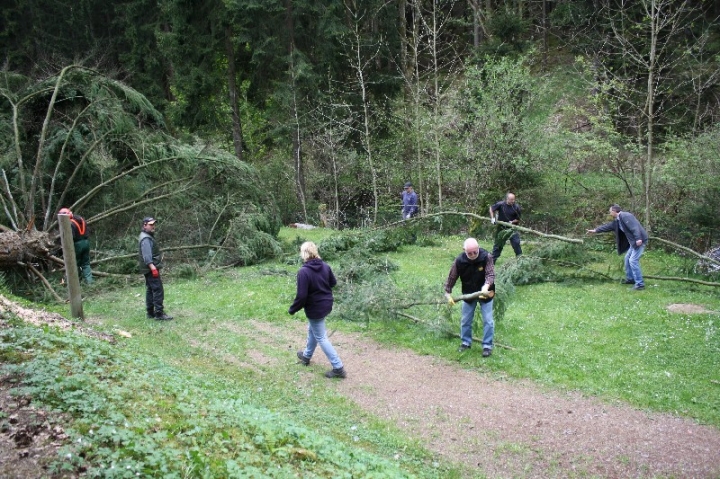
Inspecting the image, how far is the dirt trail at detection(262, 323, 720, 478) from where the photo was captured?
5523 millimetres

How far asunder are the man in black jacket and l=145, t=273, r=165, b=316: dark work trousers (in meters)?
9.33

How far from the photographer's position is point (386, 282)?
9977 millimetres

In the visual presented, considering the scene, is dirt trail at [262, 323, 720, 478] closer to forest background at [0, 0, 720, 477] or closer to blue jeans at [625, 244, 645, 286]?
forest background at [0, 0, 720, 477]

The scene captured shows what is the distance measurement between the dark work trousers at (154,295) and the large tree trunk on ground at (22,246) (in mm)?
3441

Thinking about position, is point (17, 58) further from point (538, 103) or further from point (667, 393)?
point (667, 393)

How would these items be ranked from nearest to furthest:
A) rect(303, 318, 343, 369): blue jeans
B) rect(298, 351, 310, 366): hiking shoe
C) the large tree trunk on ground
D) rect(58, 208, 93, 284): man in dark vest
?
rect(303, 318, 343, 369): blue jeans → rect(298, 351, 310, 366): hiking shoe → the large tree trunk on ground → rect(58, 208, 93, 284): man in dark vest

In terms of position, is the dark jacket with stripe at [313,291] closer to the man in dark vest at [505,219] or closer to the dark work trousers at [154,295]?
the dark work trousers at [154,295]

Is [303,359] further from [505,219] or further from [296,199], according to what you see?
[296,199]

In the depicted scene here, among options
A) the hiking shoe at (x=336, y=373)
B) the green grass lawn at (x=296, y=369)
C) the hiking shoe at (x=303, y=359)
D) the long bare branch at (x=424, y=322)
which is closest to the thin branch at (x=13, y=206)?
the green grass lawn at (x=296, y=369)

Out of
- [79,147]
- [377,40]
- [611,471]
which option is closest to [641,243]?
[611,471]

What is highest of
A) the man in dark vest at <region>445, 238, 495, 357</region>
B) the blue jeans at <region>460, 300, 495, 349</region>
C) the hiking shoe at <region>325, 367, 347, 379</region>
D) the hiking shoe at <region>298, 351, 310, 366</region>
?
the man in dark vest at <region>445, 238, 495, 357</region>

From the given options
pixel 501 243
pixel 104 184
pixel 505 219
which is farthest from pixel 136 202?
pixel 505 219

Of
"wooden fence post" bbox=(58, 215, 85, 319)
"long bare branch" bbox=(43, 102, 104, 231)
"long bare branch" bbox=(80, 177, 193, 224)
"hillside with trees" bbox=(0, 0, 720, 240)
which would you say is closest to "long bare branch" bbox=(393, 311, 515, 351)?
"wooden fence post" bbox=(58, 215, 85, 319)

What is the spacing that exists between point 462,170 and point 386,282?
12.5m
